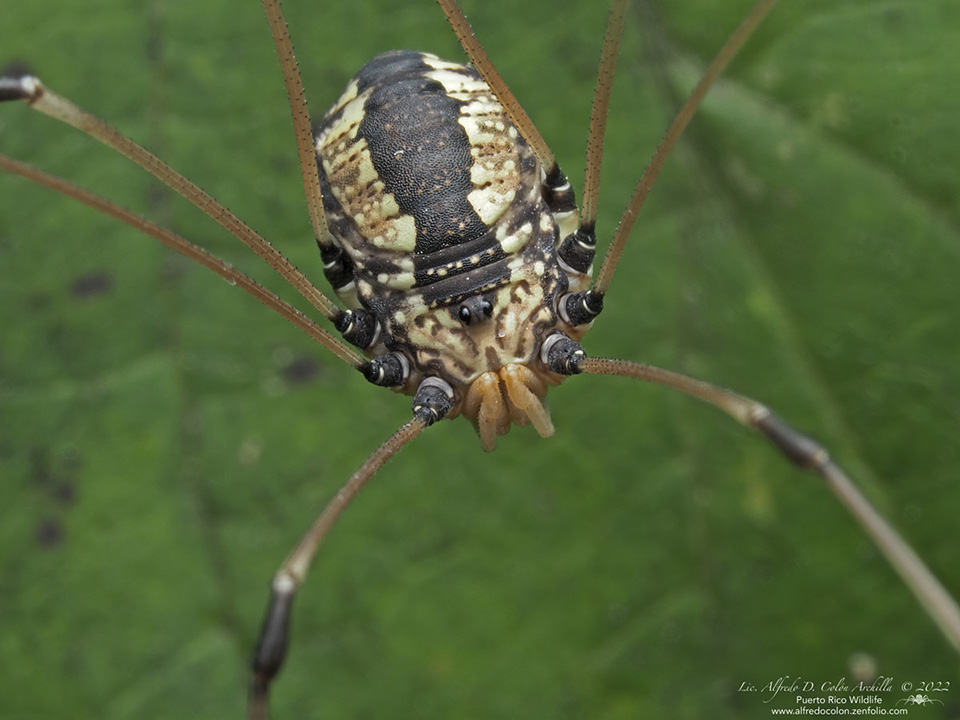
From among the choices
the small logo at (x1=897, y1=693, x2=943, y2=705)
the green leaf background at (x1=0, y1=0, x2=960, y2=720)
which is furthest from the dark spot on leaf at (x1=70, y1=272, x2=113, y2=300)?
the small logo at (x1=897, y1=693, x2=943, y2=705)

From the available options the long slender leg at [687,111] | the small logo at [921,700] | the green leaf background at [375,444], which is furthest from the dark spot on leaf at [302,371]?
the small logo at [921,700]

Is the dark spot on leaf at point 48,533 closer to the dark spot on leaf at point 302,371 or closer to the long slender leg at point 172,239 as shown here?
the dark spot on leaf at point 302,371

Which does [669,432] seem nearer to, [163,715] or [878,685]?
[878,685]

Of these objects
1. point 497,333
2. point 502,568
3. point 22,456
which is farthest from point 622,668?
point 22,456

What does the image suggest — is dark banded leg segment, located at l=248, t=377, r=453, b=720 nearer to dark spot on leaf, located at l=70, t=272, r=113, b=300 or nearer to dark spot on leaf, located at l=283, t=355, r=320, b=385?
dark spot on leaf, located at l=283, t=355, r=320, b=385

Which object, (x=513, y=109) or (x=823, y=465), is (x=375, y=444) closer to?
(x=513, y=109)
